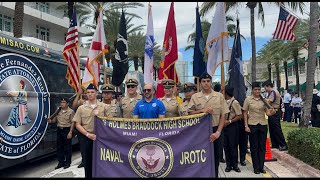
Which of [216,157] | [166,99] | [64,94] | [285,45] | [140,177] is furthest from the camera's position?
[285,45]

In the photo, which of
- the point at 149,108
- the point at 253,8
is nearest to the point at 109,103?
the point at 149,108

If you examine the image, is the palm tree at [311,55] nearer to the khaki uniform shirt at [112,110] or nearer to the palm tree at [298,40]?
the khaki uniform shirt at [112,110]

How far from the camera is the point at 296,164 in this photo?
6543mm

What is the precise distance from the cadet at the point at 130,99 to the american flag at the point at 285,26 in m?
8.22

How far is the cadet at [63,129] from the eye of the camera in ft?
26.1

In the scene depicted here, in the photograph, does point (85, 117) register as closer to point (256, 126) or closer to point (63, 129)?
point (63, 129)

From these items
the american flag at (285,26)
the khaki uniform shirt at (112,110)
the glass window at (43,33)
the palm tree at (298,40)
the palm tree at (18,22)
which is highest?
the glass window at (43,33)

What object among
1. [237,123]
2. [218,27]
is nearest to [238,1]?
[218,27]

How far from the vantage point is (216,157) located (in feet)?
18.4

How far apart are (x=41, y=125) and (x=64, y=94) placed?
1.45m

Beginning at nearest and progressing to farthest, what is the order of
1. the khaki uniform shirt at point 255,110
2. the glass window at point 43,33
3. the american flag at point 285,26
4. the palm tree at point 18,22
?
the khaki uniform shirt at point 255,110 → the american flag at point 285,26 → the palm tree at point 18,22 → the glass window at point 43,33

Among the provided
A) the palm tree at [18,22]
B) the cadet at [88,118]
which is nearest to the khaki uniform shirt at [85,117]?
the cadet at [88,118]

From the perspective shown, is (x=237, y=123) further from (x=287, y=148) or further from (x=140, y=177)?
Answer: (x=140, y=177)

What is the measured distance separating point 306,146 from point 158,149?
313 centimetres
